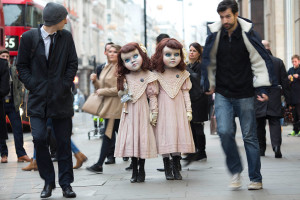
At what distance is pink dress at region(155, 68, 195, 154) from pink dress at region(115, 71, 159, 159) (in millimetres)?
104

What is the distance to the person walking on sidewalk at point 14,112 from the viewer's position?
1145 centimetres

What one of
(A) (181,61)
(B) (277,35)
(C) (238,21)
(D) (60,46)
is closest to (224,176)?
(A) (181,61)

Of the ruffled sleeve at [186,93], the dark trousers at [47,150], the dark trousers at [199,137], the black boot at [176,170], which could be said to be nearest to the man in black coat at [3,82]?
the dark trousers at [199,137]

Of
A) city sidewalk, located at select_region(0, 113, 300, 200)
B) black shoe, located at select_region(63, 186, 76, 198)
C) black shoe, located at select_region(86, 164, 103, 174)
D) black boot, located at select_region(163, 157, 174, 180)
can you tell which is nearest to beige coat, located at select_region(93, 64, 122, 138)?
black shoe, located at select_region(86, 164, 103, 174)

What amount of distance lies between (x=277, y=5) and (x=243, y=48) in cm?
1994

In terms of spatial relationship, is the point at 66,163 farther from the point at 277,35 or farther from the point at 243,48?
the point at 277,35

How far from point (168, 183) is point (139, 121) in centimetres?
79

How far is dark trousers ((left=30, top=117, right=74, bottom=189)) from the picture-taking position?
6.92 meters

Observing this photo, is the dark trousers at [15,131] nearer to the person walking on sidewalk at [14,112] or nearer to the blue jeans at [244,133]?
the person walking on sidewalk at [14,112]

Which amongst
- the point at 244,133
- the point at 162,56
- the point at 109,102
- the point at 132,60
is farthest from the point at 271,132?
the point at 244,133

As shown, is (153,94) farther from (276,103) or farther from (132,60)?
(276,103)

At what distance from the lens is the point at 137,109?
317 inches

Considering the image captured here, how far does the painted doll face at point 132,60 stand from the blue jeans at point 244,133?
1.33 metres

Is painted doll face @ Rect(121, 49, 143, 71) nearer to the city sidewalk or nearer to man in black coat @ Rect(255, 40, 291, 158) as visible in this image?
the city sidewalk
